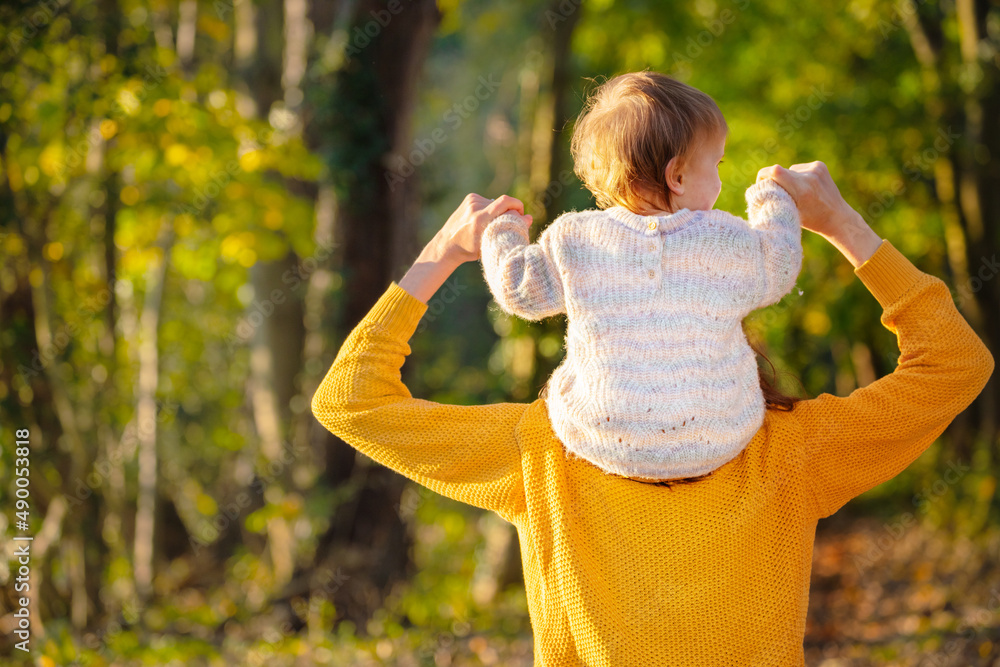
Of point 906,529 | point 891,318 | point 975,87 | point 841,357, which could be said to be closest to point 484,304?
point 841,357

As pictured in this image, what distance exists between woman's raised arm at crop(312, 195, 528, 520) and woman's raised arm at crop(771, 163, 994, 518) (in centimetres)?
52

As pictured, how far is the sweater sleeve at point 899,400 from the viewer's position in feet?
4.67

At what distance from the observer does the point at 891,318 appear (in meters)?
1.49

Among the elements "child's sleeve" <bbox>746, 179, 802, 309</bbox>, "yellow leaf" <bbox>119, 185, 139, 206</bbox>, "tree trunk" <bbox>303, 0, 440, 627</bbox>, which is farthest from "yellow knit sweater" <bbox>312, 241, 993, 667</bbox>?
"yellow leaf" <bbox>119, 185, 139, 206</bbox>

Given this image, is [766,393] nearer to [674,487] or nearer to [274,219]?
[674,487]

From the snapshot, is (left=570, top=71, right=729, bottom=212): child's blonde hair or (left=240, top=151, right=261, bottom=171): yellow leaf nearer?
(left=570, top=71, right=729, bottom=212): child's blonde hair

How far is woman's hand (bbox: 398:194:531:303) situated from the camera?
1.45 m

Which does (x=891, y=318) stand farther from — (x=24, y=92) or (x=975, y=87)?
(x=975, y=87)

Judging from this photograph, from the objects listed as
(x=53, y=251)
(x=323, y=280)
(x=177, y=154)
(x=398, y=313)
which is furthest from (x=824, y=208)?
(x=53, y=251)

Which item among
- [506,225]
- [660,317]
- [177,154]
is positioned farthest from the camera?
[177,154]

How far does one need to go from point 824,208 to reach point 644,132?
367 millimetres

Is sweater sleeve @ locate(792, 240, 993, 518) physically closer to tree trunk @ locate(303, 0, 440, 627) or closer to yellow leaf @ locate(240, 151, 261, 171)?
tree trunk @ locate(303, 0, 440, 627)

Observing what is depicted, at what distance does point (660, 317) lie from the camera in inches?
51.1

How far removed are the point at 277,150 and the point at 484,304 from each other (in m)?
9.02
